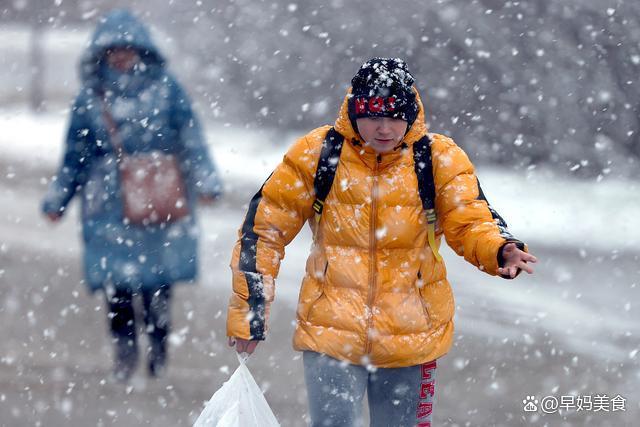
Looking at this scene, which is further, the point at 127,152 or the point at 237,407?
the point at 127,152

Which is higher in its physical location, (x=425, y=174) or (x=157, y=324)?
(x=425, y=174)

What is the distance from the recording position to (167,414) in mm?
4918

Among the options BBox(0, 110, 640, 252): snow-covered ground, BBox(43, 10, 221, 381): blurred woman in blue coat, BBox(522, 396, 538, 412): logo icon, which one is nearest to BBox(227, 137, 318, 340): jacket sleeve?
BBox(43, 10, 221, 381): blurred woman in blue coat

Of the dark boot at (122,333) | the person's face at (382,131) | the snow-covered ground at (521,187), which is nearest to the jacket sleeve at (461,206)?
the person's face at (382,131)

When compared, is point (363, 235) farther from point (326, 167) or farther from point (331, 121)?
point (331, 121)

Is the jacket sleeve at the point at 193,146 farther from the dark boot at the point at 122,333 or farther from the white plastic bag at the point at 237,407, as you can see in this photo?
the white plastic bag at the point at 237,407

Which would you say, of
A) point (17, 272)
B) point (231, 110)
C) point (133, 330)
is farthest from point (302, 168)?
point (231, 110)

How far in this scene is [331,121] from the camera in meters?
12.4

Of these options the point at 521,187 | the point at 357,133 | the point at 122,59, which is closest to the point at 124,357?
the point at 122,59

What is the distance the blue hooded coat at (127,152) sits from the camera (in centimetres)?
521

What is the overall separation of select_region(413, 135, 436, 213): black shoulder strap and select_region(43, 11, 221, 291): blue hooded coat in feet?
6.40

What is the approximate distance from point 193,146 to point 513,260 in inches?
94.4

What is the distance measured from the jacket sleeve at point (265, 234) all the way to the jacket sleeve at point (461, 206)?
1.44ft

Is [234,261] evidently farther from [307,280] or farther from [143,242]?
[143,242]
